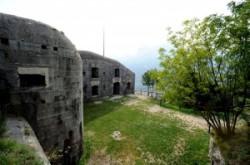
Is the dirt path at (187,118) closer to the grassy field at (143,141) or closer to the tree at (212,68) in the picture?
the grassy field at (143,141)

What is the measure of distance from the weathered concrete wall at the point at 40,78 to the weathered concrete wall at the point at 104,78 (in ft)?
39.8

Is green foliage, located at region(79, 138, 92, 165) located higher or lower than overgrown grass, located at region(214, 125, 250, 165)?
lower

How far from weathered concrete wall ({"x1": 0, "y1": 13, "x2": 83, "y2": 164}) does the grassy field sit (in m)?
2.49

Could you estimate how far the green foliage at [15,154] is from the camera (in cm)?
291

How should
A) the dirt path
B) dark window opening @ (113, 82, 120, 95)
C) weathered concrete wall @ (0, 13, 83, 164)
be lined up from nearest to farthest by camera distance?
weathered concrete wall @ (0, 13, 83, 164), the dirt path, dark window opening @ (113, 82, 120, 95)

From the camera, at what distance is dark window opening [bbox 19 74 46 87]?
592 cm

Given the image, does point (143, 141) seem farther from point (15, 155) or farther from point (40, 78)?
point (15, 155)

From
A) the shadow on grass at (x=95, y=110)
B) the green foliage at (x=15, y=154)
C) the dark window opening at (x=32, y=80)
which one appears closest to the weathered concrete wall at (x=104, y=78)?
the shadow on grass at (x=95, y=110)

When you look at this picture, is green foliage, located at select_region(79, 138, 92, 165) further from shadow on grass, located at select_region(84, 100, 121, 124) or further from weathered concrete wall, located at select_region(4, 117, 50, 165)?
weathered concrete wall, located at select_region(4, 117, 50, 165)

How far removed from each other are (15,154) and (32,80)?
3.50 m

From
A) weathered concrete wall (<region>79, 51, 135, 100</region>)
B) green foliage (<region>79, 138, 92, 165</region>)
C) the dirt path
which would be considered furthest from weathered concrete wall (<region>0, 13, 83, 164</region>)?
weathered concrete wall (<region>79, 51, 135, 100</region>)

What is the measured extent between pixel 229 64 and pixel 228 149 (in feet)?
11.3

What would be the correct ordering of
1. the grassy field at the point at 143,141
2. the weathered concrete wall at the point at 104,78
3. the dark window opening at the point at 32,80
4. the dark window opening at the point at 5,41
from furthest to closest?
1. the weathered concrete wall at the point at 104,78
2. the grassy field at the point at 143,141
3. the dark window opening at the point at 32,80
4. the dark window opening at the point at 5,41

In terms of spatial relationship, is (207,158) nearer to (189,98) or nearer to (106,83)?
(189,98)
